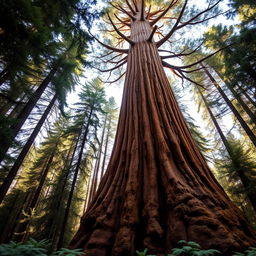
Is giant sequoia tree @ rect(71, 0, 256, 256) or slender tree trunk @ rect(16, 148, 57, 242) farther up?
slender tree trunk @ rect(16, 148, 57, 242)

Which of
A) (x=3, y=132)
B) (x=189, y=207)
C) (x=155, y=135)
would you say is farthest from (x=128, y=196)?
(x=3, y=132)

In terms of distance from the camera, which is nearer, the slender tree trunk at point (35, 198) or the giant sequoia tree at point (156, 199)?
the giant sequoia tree at point (156, 199)

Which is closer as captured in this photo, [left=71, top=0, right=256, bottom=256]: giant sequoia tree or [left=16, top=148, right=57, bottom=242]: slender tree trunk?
[left=71, top=0, right=256, bottom=256]: giant sequoia tree

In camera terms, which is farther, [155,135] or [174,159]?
[155,135]

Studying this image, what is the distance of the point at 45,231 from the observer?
6.94 metres

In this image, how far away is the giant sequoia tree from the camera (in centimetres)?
105

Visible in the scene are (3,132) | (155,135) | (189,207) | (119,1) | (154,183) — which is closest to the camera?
(189,207)

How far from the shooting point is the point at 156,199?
1.33 metres

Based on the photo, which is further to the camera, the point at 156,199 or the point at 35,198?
the point at 35,198

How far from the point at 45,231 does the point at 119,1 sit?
13024 mm

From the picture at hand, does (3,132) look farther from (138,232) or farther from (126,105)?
(138,232)

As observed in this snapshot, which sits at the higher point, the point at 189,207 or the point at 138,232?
the point at 189,207

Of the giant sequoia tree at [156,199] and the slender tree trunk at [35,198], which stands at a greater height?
the slender tree trunk at [35,198]

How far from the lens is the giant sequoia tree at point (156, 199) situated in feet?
3.46
